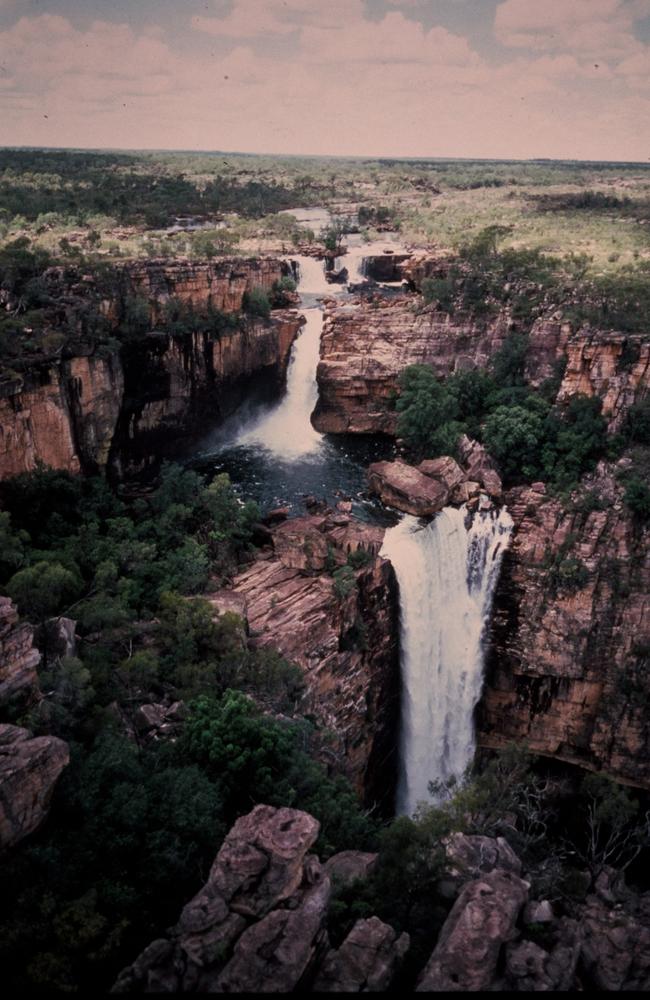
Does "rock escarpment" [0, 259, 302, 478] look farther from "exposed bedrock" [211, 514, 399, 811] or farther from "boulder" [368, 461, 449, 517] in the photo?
"boulder" [368, 461, 449, 517]

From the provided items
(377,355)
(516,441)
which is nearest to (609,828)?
(516,441)

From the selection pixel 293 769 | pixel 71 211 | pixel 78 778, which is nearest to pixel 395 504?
pixel 293 769

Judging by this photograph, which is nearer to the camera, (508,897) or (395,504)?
(508,897)

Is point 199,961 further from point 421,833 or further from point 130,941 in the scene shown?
point 421,833

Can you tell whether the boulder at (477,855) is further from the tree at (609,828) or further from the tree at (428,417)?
the tree at (428,417)

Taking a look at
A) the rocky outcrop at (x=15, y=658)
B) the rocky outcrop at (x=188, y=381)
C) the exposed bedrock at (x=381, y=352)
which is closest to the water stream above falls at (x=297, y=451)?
the rocky outcrop at (x=188, y=381)

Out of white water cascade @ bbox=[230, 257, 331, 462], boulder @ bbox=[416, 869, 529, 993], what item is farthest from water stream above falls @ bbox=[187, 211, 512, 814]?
boulder @ bbox=[416, 869, 529, 993]
